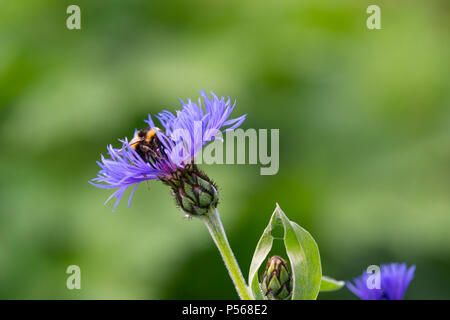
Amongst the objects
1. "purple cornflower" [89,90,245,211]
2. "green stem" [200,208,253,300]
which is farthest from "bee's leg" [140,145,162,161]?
"green stem" [200,208,253,300]

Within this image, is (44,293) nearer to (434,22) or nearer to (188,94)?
(188,94)

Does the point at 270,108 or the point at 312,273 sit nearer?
the point at 312,273

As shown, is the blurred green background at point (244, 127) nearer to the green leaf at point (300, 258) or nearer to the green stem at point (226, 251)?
the green stem at point (226, 251)

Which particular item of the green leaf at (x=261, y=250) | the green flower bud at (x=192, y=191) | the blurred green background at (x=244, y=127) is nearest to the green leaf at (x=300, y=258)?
the green leaf at (x=261, y=250)

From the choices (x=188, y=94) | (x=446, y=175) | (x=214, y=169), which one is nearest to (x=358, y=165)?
(x=446, y=175)

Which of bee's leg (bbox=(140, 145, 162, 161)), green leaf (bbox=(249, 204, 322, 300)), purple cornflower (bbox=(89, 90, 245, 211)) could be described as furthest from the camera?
bee's leg (bbox=(140, 145, 162, 161))

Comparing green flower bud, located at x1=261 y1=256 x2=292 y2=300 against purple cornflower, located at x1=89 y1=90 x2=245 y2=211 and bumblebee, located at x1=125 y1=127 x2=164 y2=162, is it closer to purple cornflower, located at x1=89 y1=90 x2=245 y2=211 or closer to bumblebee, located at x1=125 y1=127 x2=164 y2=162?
purple cornflower, located at x1=89 y1=90 x2=245 y2=211
